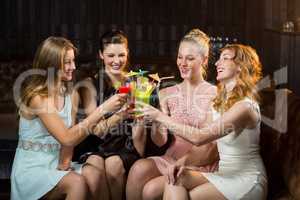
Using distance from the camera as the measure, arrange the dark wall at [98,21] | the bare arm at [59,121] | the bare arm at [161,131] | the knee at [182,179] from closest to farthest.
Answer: the knee at [182,179] → the bare arm at [59,121] → the bare arm at [161,131] → the dark wall at [98,21]

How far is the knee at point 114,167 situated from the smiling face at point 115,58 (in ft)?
1.08

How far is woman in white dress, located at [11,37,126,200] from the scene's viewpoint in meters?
2.11

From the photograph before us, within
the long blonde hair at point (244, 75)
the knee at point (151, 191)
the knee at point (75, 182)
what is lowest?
the knee at point (151, 191)

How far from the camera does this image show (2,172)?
265 cm

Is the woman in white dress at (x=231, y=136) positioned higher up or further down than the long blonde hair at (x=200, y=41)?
further down

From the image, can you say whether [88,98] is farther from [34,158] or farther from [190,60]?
[190,60]

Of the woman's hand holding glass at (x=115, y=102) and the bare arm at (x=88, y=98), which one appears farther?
the bare arm at (x=88, y=98)

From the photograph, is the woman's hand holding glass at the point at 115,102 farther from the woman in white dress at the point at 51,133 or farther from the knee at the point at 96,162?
the knee at the point at 96,162

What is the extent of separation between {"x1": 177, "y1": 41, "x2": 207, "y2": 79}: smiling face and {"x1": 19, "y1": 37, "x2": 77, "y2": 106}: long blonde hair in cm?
41

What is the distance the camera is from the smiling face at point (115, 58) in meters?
2.30

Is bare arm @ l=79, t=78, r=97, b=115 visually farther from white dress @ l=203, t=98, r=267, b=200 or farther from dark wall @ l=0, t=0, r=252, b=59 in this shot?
dark wall @ l=0, t=0, r=252, b=59

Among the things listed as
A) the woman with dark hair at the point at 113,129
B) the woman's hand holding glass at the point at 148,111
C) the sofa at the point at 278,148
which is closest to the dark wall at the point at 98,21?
the sofa at the point at 278,148

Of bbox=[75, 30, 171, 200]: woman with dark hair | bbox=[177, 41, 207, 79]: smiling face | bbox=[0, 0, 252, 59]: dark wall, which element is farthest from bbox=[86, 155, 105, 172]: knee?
bbox=[0, 0, 252, 59]: dark wall

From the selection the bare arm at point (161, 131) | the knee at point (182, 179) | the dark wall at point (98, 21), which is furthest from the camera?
the dark wall at point (98, 21)
